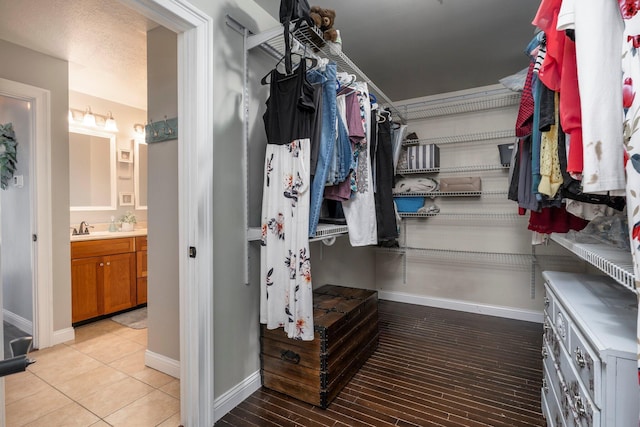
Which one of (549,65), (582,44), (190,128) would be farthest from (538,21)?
(190,128)

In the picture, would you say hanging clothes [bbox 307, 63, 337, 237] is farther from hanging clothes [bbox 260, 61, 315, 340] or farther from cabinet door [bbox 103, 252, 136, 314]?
cabinet door [bbox 103, 252, 136, 314]

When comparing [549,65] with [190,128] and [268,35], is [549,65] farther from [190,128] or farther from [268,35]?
[190,128]

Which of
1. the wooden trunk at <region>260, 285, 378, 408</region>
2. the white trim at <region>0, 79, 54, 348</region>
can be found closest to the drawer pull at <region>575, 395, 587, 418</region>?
the wooden trunk at <region>260, 285, 378, 408</region>

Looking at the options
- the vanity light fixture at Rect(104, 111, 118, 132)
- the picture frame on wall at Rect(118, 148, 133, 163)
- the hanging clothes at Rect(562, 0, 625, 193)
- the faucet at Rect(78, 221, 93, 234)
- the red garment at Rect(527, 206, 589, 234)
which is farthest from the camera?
the picture frame on wall at Rect(118, 148, 133, 163)

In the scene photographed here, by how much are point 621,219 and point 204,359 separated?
1.94 meters

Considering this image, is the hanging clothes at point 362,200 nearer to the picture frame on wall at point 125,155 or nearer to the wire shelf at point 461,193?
the wire shelf at point 461,193

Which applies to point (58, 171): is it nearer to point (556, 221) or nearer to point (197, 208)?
point (197, 208)

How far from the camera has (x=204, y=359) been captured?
159 centimetres

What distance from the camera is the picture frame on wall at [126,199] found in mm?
3992

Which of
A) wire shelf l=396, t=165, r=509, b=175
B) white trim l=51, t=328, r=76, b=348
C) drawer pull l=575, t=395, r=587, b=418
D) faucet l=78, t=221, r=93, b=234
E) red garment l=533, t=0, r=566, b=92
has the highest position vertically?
red garment l=533, t=0, r=566, b=92

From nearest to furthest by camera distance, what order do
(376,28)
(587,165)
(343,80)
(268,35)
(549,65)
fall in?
(587,165) < (549,65) < (268,35) < (343,80) < (376,28)

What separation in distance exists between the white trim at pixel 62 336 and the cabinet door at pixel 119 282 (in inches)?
17.8

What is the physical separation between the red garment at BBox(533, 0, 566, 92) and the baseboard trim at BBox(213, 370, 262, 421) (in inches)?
81.0

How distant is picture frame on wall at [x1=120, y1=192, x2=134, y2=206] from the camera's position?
157 inches
